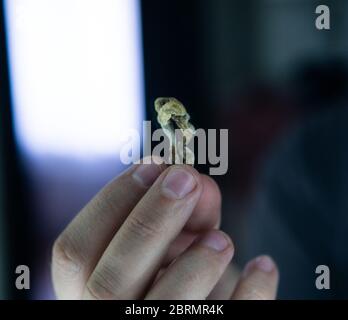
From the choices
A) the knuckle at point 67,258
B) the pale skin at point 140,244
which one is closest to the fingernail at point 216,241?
the pale skin at point 140,244

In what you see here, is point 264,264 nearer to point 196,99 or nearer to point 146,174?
point 146,174

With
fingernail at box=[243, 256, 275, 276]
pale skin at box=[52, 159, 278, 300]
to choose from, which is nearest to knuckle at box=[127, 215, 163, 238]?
pale skin at box=[52, 159, 278, 300]

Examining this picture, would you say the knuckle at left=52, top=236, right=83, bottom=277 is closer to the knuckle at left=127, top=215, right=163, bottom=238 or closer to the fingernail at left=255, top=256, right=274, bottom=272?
the knuckle at left=127, top=215, right=163, bottom=238

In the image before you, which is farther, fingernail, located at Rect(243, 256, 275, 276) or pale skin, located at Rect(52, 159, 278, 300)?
fingernail, located at Rect(243, 256, 275, 276)

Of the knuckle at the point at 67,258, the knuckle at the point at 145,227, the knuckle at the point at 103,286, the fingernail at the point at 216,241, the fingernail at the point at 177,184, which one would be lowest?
the knuckle at the point at 103,286

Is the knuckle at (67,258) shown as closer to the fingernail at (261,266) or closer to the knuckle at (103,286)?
the knuckle at (103,286)

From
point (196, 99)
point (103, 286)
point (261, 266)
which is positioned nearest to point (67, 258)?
point (103, 286)

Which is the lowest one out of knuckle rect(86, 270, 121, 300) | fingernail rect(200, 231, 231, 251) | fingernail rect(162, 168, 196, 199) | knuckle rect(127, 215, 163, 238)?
knuckle rect(86, 270, 121, 300)
